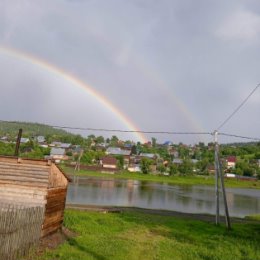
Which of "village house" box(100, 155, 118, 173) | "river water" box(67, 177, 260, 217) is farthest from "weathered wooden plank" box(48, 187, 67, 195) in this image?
"village house" box(100, 155, 118, 173)

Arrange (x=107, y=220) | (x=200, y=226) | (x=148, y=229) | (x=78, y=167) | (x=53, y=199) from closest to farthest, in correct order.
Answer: (x=53, y=199) < (x=148, y=229) < (x=107, y=220) < (x=200, y=226) < (x=78, y=167)

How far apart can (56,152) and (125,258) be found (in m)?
152

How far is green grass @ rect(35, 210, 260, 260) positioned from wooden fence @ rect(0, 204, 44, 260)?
948 mm

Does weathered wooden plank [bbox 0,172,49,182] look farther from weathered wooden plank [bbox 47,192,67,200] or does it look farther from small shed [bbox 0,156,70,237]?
weathered wooden plank [bbox 47,192,67,200]

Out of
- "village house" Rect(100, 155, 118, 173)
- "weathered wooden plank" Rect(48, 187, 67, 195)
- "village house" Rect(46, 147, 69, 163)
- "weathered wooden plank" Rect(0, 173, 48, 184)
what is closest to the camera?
"weathered wooden plank" Rect(0, 173, 48, 184)

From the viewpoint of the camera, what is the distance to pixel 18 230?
49.3 ft

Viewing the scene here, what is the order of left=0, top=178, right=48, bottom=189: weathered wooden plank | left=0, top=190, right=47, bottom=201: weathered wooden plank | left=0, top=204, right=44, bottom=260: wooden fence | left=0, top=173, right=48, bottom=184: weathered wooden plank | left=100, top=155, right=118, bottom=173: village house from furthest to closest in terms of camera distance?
left=100, top=155, right=118, bottom=173: village house < left=0, top=173, right=48, bottom=184: weathered wooden plank < left=0, top=178, right=48, bottom=189: weathered wooden plank < left=0, top=190, right=47, bottom=201: weathered wooden plank < left=0, top=204, right=44, bottom=260: wooden fence

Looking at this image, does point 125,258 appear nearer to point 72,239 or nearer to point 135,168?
point 72,239

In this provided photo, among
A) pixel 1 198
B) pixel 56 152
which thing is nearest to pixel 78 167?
pixel 56 152

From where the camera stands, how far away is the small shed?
20.0m

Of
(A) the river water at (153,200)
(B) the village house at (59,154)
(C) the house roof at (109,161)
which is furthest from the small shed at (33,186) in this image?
(B) the village house at (59,154)

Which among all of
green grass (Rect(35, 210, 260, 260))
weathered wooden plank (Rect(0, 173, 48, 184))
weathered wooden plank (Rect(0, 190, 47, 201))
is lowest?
green grass (Rect(35, 210, 260, 260))

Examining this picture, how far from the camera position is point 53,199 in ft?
69.0

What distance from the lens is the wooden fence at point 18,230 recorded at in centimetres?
1405
